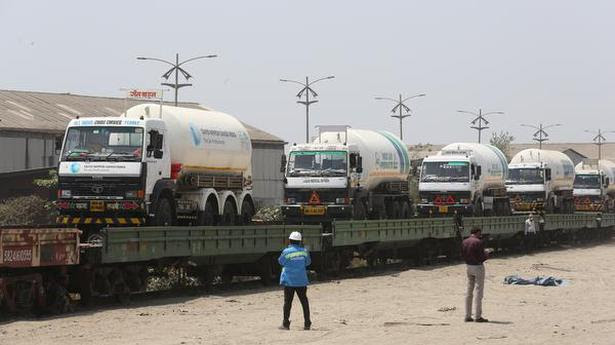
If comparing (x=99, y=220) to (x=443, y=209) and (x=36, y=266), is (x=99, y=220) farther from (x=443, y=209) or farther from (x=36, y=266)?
(x=443, y=209)

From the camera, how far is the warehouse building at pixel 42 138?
56.0 m

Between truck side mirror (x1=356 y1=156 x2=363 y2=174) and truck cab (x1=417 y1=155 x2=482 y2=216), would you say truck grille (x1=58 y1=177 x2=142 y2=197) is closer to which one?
truck side mirror (x1=356 y1=156 x2=363 y2=174)

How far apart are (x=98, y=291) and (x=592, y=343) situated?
9.68m

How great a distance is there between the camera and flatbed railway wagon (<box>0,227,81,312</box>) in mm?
17812

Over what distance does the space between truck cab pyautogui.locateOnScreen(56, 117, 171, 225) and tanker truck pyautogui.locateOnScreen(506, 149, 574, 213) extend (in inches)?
1175

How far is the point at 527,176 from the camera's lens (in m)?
50.6

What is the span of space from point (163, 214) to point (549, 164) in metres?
31.7

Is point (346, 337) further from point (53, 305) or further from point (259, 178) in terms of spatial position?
point (259, 178)

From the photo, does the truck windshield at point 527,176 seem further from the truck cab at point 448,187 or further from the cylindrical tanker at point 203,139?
the cylindrical tanker at point 203,139

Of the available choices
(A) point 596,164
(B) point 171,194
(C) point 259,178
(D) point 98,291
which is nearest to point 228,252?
(B) point 171,194

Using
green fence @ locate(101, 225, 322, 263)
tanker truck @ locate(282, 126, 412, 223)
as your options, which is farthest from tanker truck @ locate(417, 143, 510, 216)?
green fence @ locate(101, 225, 322, 263)

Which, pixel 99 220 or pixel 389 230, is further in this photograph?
pixel 389 230

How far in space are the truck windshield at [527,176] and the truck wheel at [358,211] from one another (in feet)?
57.2

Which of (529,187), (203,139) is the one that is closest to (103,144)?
(203,139)
